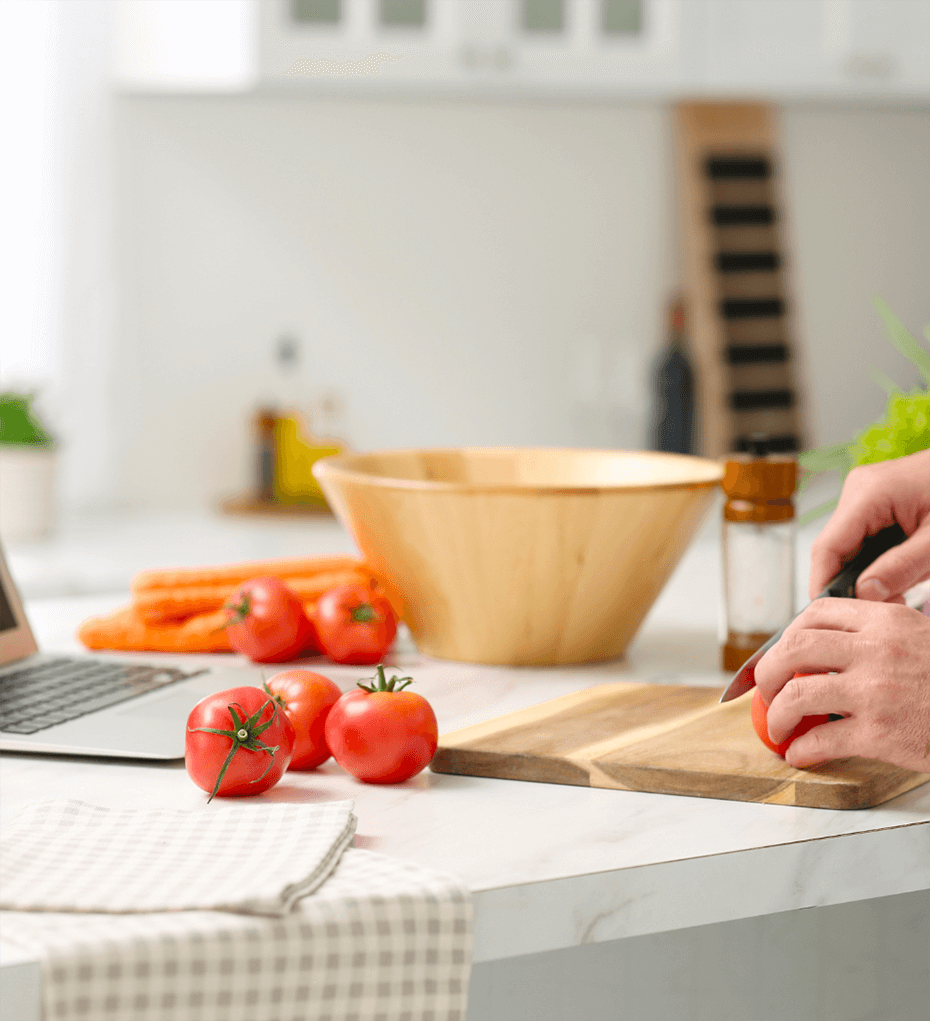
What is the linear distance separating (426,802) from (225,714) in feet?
0.45

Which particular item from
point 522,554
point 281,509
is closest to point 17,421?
point 281,509

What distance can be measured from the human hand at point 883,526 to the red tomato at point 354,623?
15.1 inches

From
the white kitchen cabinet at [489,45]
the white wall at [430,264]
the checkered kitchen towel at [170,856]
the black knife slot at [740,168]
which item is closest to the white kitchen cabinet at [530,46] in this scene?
the white kitchen cabinet at [489,45]

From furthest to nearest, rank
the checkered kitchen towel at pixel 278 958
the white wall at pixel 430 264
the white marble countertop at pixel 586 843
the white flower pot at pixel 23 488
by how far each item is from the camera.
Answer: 1. the white wall at pixel 430 264
2. the white flower pot at pixel 23 488
3. the white marble countertop at pixel 586 843
4. the checkered kitchen towel at pixel 278 958

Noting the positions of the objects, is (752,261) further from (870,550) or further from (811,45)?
(870,550)

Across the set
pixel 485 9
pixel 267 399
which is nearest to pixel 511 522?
pixel 485 9

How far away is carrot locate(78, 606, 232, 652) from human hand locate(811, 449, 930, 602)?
21.8 inches

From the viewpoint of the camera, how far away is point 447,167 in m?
3.19

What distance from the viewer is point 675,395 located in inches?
125

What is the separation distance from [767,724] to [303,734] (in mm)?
304

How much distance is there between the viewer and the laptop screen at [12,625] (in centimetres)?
116

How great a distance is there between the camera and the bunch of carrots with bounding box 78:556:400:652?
124cm

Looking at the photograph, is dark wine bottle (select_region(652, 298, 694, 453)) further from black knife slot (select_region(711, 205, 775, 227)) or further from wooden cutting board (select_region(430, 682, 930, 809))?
wooden cutting board (select_region(430, 682, 930, 809))

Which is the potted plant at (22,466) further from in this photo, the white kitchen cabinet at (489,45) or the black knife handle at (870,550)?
the black knife handle at (870,550)
